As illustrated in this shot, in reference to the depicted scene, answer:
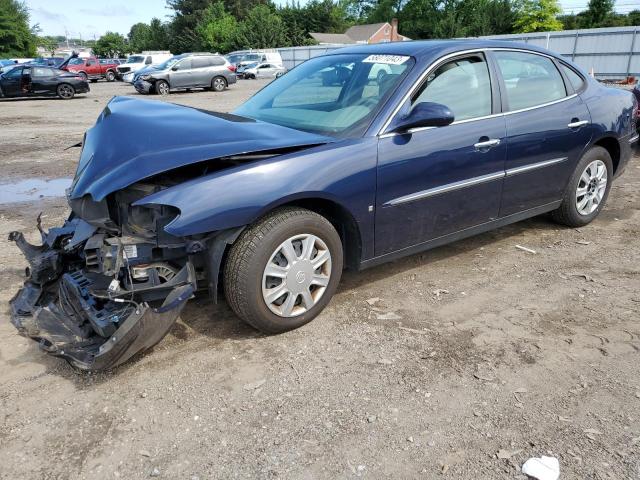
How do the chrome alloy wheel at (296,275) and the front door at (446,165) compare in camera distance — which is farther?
the front door at (446,165)

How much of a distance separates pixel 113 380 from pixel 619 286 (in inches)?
143

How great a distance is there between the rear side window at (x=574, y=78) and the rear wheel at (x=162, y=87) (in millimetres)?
21621

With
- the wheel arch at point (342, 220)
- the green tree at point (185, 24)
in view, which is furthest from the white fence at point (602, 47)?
the green tree at point (185, 24)

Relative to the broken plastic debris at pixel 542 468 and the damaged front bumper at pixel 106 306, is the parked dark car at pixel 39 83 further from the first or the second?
the broken plastic debris at pixel 542 468

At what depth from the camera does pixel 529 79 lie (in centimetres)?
438

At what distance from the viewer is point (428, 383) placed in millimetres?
2859

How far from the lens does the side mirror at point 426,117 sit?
337 cm

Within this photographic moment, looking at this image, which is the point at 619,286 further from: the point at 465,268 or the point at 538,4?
the point at 538,4

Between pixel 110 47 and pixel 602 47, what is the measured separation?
81709mm

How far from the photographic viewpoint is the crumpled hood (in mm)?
2914

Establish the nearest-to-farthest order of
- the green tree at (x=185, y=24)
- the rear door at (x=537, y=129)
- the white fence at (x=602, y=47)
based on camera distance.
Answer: the rear door at (x=537, y=129), the white fence at (x=602, y=47), the green tree at (x=185, y=24)

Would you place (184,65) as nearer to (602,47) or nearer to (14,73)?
(14,73)

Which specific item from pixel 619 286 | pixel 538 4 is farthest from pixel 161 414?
pixel 538 4

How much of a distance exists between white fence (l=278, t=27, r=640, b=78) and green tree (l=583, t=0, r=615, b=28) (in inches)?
1117
